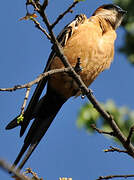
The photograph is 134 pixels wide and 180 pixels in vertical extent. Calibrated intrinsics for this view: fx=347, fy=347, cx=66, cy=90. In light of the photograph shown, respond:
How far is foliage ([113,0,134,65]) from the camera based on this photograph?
701 centimetres

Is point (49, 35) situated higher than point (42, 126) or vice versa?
point (49, 35)

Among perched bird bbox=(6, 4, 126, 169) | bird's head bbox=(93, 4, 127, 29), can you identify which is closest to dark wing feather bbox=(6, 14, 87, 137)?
perched bird bbox=(6, 4, 126, 169)

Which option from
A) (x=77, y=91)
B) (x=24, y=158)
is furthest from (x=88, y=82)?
(x=24, y=158)

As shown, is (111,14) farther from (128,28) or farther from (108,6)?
(128,28)

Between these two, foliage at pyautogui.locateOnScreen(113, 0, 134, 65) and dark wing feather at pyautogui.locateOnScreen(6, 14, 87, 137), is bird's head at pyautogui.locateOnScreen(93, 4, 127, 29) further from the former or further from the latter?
foliage at pyautogui.locateOnScreen(113, 0, 134, 65)

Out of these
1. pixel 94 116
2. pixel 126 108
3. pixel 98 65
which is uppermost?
pixel 98 65

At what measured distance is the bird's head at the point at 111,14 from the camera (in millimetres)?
4461

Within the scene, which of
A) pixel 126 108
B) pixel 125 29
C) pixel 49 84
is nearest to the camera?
pixel 49 84

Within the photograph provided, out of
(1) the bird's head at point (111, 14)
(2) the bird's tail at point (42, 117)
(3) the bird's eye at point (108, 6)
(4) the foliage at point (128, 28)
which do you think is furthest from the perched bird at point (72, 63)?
(4) the foliage at point (128, 28)

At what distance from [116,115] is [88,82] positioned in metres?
1.94

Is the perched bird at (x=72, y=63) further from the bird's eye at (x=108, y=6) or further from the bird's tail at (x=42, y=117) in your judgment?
the bird's eye at (x=108, y=6)

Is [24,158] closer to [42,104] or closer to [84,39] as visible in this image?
[42,104]

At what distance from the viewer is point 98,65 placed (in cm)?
383

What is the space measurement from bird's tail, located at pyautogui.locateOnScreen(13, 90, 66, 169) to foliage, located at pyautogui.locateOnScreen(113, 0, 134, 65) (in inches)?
132
